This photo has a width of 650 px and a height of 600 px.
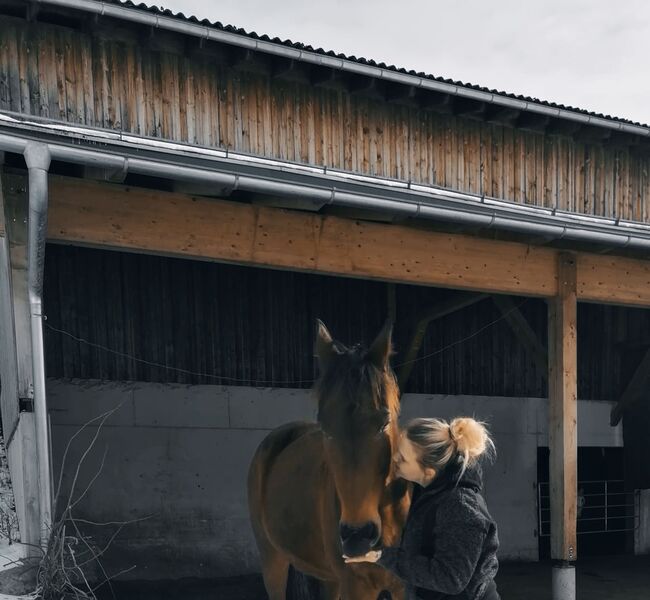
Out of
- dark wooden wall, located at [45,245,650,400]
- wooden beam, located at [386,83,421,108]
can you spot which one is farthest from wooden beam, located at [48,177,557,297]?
dark wooden wall, located at [45,245,650,400]

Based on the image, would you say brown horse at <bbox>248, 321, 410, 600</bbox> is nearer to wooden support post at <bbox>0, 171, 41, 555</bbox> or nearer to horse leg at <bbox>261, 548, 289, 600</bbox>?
horse leg at <bbox>261, 548, 289, 600</bbox>

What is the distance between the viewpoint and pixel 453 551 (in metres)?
2.59

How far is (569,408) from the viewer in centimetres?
662

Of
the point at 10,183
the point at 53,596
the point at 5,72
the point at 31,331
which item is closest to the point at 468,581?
the point at 53,596

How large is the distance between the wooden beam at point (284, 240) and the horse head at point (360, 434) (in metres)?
2.08

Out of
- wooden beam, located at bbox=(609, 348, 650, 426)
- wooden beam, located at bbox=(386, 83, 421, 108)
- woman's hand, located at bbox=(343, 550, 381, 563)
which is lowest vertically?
wooden beam, located at bbox=(609, 348, 650, 426)

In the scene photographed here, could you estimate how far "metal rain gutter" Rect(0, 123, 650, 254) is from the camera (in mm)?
4277

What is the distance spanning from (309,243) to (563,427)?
295 cm

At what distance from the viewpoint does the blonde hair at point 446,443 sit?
2.69 meters

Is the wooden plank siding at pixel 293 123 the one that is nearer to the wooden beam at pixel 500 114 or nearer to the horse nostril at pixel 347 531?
the wooden beam at pixel 500 114

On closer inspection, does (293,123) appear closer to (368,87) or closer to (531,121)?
(368,87)

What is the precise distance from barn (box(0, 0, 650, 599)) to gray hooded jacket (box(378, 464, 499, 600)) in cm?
204

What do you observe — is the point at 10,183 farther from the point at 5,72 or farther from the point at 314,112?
the point at 314,112

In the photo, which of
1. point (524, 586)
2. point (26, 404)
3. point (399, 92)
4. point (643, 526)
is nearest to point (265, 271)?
point (399, 92)
